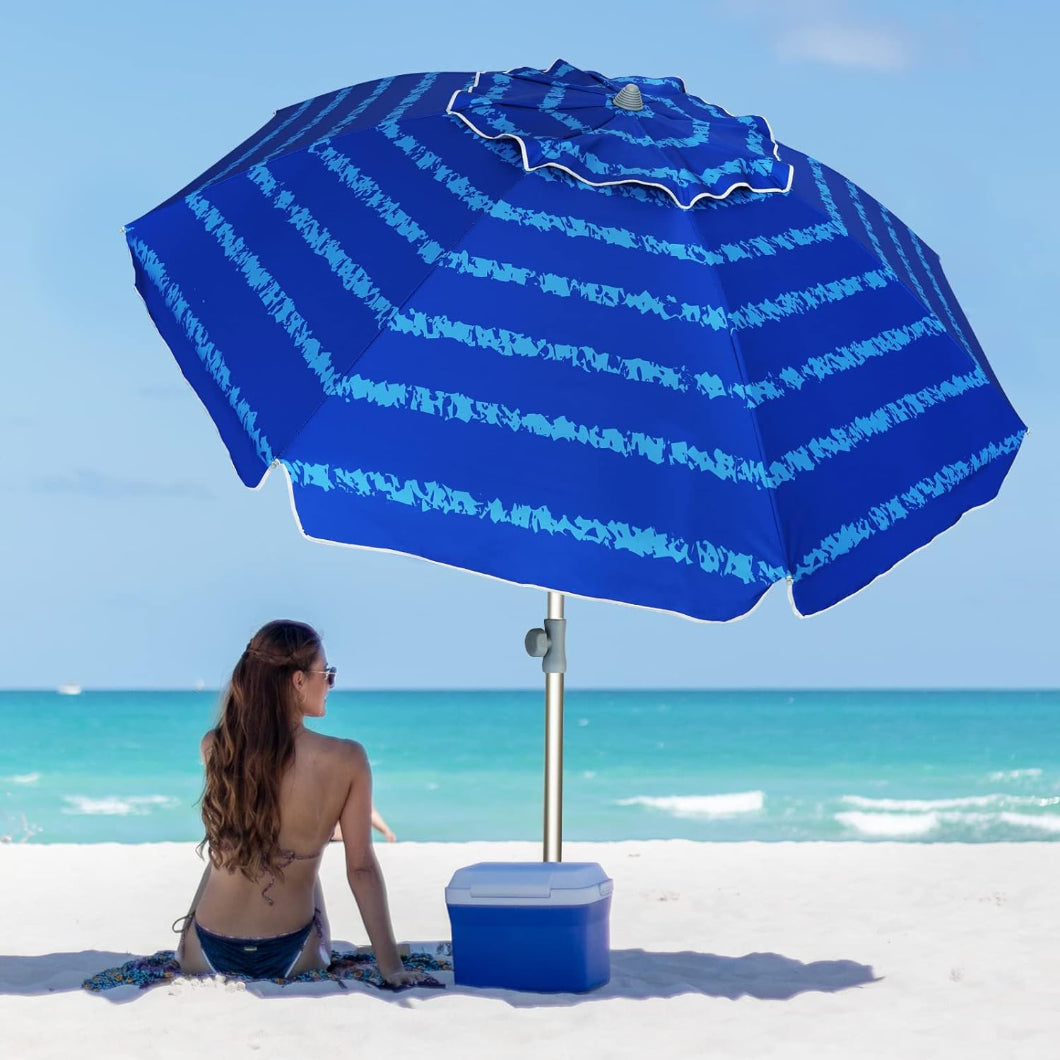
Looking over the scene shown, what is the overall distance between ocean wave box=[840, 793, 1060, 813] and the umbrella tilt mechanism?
16915 millimetres

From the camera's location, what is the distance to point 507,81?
13.2 ft

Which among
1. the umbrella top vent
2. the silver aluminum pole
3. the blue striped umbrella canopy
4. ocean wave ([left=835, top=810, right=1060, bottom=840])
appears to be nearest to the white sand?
the silver aluminum pole

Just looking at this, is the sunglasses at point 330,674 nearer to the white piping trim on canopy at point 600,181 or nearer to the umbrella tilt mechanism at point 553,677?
the umbrella tilt mechanism at point 553,677

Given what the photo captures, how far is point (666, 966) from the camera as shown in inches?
193

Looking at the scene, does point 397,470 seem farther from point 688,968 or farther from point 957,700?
point 957,700

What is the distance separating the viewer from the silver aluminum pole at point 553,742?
3855 mm

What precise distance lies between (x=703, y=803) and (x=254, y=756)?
1722cm

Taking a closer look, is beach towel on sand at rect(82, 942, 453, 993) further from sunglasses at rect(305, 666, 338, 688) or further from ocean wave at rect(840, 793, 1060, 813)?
ocean wave at rect(840, 793, 1060, 813)

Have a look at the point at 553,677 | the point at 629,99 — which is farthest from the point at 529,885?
the point at 629,99

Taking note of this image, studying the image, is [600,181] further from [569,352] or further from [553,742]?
[553,742]

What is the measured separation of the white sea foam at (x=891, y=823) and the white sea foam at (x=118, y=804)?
28.9ft

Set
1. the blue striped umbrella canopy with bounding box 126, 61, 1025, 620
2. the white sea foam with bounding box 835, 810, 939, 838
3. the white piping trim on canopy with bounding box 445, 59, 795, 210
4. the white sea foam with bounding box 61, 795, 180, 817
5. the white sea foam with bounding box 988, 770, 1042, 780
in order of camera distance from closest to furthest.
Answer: the blue striped umbrella canopy with bounding box 126, 61, 1025, 620
the white piping trim on canopy with bounding box 445, 59, 795, 210
the white sea foam with bounding box 835, 810, 939, 838
the white sea foam with bounding box 61, 795, 180, 817
the white sea foam with bounding box 988, 770, 1042, 780

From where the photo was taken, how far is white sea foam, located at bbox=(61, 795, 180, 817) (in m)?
19.6

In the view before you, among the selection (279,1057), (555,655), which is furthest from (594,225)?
(279,1057)
